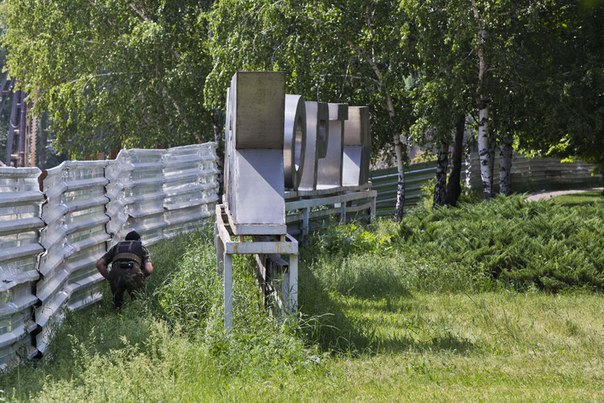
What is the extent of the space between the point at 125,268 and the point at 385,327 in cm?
288

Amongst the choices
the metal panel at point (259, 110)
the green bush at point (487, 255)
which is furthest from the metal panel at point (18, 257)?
the green bush at point (487, 255)

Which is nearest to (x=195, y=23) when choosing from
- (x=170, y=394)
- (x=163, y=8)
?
(x=163, y=8)

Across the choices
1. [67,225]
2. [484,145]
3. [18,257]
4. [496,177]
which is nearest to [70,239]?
[67,225]

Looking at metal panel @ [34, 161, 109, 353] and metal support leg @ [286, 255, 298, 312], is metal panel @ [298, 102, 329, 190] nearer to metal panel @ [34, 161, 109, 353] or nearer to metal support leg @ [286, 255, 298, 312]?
metal panel @ [34, 161, 109, 353]

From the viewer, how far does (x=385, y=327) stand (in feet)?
36.1

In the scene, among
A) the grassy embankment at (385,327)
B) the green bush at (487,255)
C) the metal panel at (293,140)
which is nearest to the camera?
the grassy embankment at (385,327)

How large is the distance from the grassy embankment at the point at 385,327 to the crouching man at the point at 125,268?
275mm

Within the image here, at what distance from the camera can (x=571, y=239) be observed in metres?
14.0

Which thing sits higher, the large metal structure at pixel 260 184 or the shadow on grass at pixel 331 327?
the large metal structure at pixel 260 184

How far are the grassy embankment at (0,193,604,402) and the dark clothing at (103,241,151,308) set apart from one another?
10.7 inches

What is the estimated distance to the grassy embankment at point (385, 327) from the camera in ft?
26.5

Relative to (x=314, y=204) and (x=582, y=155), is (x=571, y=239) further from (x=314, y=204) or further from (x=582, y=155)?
(x=582, y=155)

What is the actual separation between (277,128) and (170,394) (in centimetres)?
344

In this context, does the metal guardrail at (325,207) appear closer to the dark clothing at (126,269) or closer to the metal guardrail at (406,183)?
the dark clothing at (126,269)
